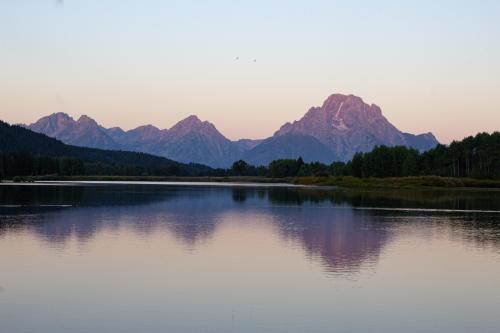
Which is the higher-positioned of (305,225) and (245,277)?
(305,225)

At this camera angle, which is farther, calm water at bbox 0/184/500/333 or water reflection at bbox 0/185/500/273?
water reflection at bbox 0/185/500/273

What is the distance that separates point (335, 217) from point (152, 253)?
32.8 m

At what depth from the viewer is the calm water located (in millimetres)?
23344

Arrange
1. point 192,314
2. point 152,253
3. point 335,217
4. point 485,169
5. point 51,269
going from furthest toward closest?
point 485,169, point 335,217, point 152,253, point 51,269, point 192,314

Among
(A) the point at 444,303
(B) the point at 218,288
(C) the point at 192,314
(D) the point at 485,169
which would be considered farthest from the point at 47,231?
(D) the point at 485,169

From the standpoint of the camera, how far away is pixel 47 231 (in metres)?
49.4

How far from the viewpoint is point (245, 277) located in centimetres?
3216

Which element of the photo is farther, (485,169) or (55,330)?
(485,169)

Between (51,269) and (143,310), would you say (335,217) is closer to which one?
(51,269)

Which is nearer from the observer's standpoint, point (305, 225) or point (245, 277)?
point (245, 277)

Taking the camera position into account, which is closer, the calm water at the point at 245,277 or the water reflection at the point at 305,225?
the calm water at the point at 245,277

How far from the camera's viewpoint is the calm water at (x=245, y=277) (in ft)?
76.6

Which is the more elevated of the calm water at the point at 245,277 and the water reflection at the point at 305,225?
the water reflection at the point at 305,225

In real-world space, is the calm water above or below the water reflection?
below
